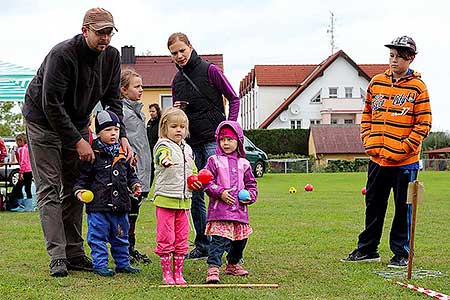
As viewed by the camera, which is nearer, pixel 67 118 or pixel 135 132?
pixel 67 118

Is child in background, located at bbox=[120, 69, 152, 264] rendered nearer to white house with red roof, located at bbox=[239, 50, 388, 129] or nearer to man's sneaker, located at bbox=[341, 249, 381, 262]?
man's sneaker, located at bbox=[341, 249, 381, 262]

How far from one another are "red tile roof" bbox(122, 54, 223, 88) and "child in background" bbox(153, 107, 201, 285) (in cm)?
4007

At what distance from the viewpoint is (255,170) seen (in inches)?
1185

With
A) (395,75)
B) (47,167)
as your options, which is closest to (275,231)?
(395,75)

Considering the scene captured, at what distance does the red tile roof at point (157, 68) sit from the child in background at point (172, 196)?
4007cm

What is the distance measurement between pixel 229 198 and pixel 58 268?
1.51 meters

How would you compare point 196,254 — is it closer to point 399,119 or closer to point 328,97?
point 399,119

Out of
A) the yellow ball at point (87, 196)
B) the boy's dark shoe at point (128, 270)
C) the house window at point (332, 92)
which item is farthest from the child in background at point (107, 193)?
the house window at point (332, 92)

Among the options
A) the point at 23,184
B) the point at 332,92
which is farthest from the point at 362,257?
the point at 332,92

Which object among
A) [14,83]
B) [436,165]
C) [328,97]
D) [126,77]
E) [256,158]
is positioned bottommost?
[436,165]

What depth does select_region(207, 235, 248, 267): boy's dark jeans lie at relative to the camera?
609 cm

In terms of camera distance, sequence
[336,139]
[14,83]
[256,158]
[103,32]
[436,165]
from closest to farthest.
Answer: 1. [103,32]
2. [14,83]
3. [256,158]
4. [436,165]
5. [336,139]

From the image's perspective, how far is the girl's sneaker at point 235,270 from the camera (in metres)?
6.33

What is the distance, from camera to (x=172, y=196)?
6.03 m
